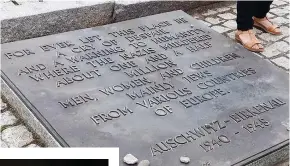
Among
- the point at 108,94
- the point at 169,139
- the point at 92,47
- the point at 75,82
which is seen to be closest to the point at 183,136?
the point at 169,139

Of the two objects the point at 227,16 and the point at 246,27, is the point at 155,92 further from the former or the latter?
the point at 227,16

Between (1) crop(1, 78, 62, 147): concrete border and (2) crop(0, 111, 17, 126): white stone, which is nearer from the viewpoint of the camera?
(1) crop(1, 78, 62, 147): concrete border

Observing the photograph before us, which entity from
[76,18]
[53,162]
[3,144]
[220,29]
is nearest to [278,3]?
[220,29]

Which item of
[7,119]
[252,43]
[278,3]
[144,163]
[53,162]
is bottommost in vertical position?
[278,3]

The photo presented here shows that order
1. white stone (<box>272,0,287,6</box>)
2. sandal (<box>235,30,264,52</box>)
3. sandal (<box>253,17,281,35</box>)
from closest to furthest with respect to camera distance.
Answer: sandal (<box>235,30,264,52</box>) → sandal (<box>253,17,281,35</box>) → white stone (<box>272,0,287,6</box>)

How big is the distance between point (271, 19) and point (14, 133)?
122 inches

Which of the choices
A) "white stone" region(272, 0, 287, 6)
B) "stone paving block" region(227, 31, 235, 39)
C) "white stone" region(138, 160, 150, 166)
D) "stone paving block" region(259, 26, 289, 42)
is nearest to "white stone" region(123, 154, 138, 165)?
"white stone" region(138, 160, 150, 166)

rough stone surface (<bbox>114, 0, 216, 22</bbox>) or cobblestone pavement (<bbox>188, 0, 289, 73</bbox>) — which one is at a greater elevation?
rough stone surface (<bbox>114, 0, 216, 22</bbox>)

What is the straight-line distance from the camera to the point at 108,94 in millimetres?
2721

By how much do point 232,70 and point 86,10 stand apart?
1.41m

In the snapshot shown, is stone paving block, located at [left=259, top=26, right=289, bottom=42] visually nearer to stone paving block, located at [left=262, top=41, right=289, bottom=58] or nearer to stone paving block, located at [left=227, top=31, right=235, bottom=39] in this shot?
stone paving block, located at [left=262, top=41, right=289, bottom=58]

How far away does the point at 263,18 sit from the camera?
4.32m

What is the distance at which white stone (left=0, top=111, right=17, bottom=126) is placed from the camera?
8.91 ft

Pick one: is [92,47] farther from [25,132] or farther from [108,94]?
[25,132]
